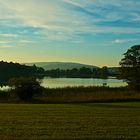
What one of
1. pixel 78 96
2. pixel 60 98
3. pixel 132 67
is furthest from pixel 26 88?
pixel 132 67

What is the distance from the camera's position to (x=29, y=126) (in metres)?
15.2

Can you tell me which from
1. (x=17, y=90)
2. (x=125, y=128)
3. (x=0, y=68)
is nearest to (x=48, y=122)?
(x=125, y=128)

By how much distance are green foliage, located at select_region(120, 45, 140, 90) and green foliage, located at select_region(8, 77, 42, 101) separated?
24663 millimetres

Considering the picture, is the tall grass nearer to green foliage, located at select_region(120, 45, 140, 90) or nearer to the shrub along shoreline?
the shrub along shoreline

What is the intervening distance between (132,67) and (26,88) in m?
28.1

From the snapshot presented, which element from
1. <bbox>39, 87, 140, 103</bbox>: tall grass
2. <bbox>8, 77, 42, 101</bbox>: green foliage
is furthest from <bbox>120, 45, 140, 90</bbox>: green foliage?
<bbox>8, 77, 42, 101</bbox>: green foliage

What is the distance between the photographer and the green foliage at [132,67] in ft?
216

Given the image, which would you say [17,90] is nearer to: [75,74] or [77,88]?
[77,88]

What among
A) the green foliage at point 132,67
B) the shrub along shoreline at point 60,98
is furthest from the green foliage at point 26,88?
the green foliage at point 132,67

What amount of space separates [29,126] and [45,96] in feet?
107

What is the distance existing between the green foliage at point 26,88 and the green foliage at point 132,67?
80.9 ft

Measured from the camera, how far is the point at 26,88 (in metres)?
43.5

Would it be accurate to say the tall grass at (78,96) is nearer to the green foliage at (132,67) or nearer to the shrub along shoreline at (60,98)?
the shrub along shoreline at (60,98)

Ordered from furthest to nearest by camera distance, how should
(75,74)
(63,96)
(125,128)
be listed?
1. (75,74)
2. (63,96)
3. (125,128)
